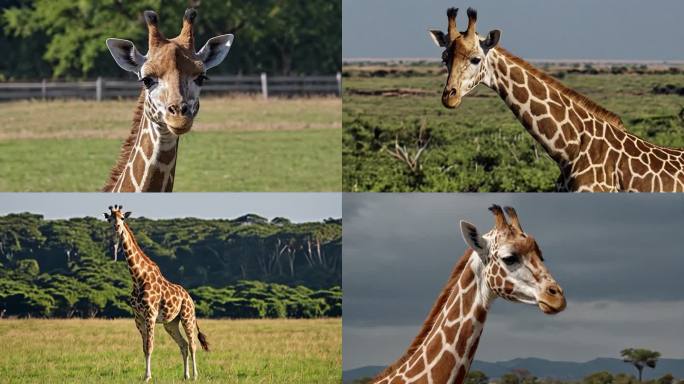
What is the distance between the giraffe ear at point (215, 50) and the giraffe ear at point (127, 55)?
29 cm

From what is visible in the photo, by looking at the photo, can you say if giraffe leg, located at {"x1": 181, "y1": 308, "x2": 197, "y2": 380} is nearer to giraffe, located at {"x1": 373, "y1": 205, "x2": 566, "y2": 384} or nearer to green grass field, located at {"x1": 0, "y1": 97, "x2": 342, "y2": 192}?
giraffe, located at {"x1": 373, "y1": 205, "x2": 566, "y2": 384}

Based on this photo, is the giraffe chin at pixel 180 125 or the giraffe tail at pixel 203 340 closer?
the giraffe chin at pixel 180 125

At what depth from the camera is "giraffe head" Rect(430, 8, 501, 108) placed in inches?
269

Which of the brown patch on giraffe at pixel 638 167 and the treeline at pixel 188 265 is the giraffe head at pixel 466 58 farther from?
the treeline at pixel 188 265

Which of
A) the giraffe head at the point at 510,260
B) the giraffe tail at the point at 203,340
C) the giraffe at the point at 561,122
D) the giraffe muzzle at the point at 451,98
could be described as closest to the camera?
the giraffe head at the point at 510,260

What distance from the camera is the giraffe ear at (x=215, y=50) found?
6.30m

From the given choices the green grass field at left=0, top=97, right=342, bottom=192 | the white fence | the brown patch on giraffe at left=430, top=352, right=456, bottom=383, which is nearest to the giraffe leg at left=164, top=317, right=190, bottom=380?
the brown patch on giraffe at left=430, top=352, right=456, bottom=383

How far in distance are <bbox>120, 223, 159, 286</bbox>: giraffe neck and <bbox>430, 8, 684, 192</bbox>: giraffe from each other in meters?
1.85

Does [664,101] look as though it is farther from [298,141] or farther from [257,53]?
[257,53]

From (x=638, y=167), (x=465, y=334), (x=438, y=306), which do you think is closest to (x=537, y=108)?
(x=638, y=167)

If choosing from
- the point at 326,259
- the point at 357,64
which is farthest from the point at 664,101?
the point at 326,259

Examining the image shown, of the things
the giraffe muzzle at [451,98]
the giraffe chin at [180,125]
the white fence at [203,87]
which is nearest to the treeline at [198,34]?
the white fence at [203,87]

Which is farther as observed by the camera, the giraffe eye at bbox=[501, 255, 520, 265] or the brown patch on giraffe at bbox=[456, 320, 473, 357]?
the brown patch on giraffe at bbox=[456, 320, 473, 357]

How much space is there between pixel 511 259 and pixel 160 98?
1.72 metres
